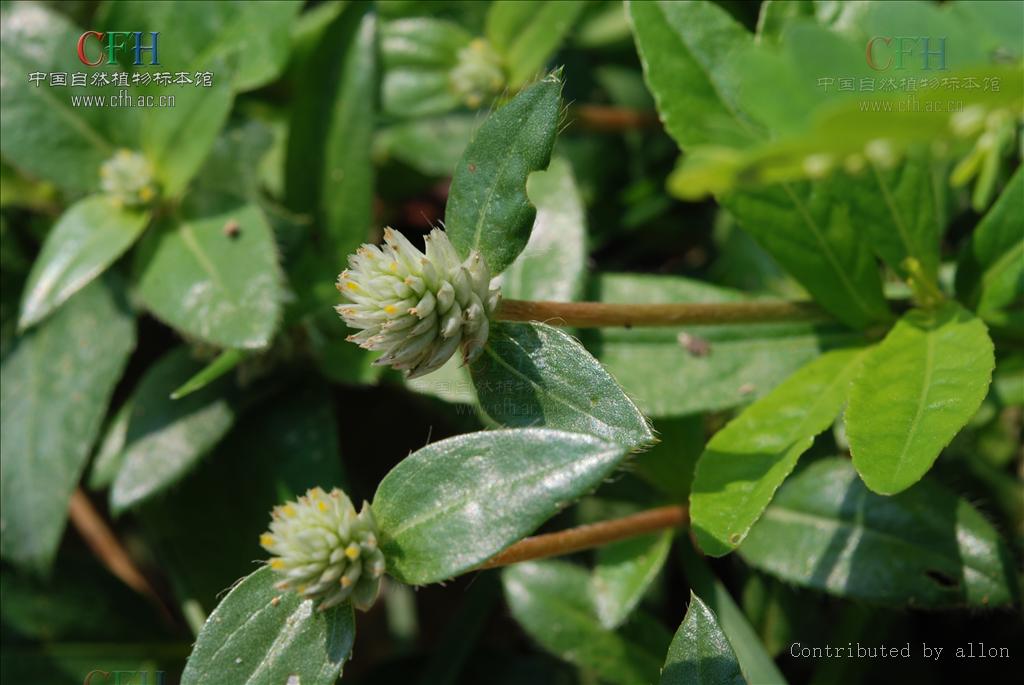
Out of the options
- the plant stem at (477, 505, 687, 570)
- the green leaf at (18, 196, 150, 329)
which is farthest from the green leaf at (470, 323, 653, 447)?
the green leaf at (18, 196, 150, 329)

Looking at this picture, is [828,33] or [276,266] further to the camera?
[276,266]

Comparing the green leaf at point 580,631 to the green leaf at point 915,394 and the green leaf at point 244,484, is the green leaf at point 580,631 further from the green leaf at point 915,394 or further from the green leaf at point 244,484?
the green leaf at point 915,394

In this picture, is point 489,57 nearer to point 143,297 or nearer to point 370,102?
point 370,102

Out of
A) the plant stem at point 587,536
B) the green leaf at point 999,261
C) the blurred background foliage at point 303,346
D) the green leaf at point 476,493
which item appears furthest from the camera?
the blurred background foliage at point 303,346

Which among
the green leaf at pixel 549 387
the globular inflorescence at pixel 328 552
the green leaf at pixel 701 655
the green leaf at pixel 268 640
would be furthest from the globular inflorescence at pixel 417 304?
the green leaf at pixel 701 655

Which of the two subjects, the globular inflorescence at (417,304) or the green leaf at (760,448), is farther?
the green leaf at (760,448)

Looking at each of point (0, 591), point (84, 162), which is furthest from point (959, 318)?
point (0, 591)

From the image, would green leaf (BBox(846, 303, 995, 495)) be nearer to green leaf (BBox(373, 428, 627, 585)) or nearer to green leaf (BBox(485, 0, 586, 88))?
green leaf (BBox(373, 428, 627, 585))
